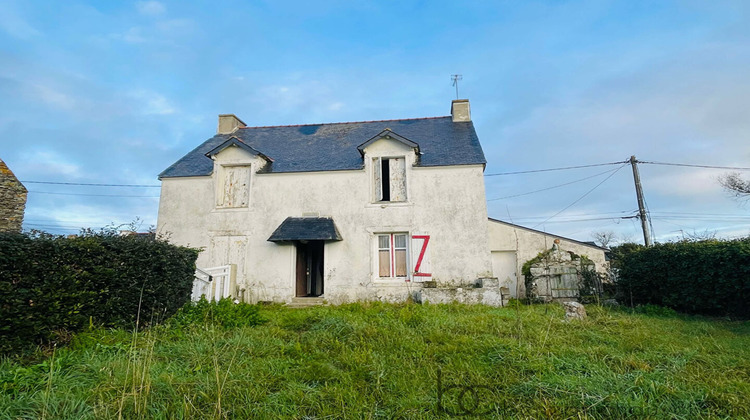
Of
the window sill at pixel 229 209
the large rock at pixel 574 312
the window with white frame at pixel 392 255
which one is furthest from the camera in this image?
the window sill at pixel 229 209

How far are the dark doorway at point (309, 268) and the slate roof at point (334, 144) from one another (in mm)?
2842

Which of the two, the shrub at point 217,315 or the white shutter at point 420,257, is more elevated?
the white shutter at point 420,257

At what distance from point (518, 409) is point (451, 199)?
29.6ft

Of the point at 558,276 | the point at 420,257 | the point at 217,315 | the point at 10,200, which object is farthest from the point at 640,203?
the point at 10,200

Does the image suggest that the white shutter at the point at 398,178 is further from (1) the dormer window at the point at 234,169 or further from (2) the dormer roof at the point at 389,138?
(1) the dormer window at the point at 234,169

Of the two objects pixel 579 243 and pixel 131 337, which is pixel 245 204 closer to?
pixel 131 337

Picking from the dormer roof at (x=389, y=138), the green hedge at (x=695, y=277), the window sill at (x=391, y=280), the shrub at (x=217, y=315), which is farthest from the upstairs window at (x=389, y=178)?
the green hedge at (x=695, y=277)

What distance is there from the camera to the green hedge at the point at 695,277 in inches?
336

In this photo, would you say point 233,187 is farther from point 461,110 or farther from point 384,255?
point 461,110

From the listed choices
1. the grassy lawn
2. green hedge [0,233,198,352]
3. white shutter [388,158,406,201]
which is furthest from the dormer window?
the grassy lawn

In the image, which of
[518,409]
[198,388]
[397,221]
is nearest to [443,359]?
[518,409]

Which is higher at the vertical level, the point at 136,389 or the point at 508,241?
the point at 508,241

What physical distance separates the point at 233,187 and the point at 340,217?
160 inches

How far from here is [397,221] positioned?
483 inches
